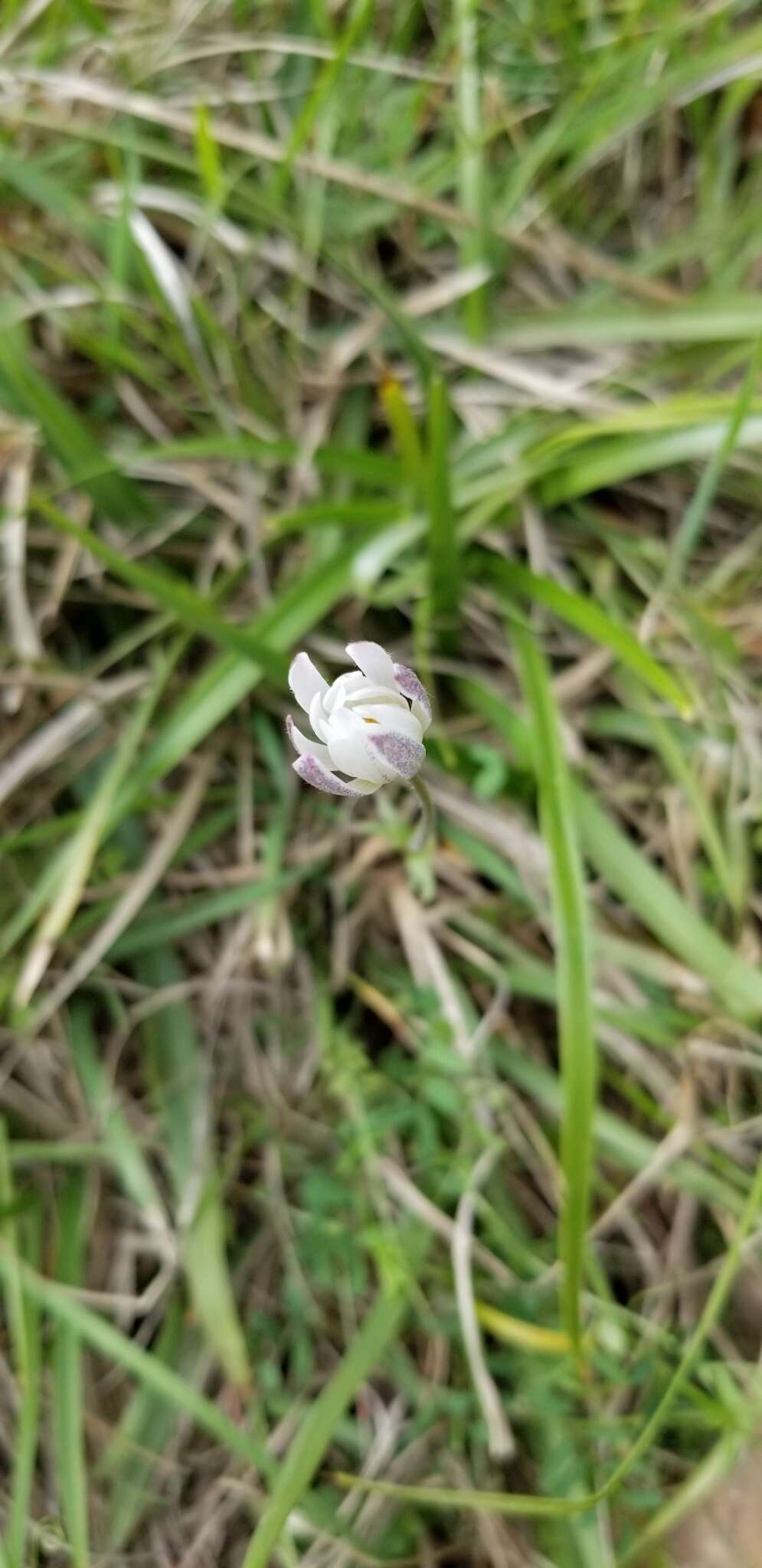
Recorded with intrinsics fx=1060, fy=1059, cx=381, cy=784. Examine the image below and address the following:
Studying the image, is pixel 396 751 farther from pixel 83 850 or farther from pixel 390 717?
pixel 83 850

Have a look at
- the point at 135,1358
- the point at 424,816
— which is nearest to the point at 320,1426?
the point at 135,1358

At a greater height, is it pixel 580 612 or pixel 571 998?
pixel 580 612

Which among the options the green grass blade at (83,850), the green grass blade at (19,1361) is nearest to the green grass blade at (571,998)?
the green grass blade at (83,850)

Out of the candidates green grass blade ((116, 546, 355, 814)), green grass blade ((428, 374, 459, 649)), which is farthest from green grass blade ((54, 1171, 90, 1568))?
green grass blade ((428, 374, 459, 649))

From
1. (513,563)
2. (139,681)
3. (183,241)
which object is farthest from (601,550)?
(183,241)

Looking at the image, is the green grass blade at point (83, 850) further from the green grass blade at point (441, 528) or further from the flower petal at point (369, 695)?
the flower petal at point (369, 695)

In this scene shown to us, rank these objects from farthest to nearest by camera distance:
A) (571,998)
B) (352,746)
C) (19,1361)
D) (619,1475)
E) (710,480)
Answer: (19,1361), (710,480), (571,998), (619,1475), (352,746)
